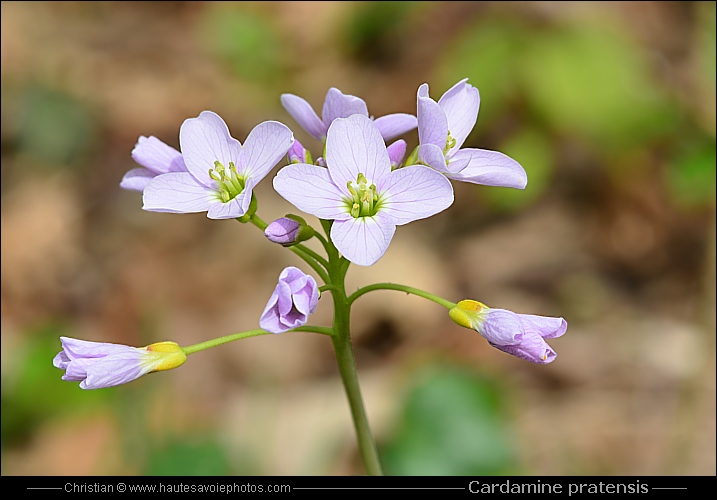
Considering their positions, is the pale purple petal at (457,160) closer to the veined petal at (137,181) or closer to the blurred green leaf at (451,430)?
the veined petal at (137,181)

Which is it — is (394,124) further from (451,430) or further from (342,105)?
(451,430)

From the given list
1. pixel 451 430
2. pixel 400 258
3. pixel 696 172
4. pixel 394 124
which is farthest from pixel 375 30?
pixel 394 124

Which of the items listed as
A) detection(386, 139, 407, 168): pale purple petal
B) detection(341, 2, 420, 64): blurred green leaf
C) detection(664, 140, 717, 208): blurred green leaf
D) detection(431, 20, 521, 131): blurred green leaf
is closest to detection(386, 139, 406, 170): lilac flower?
detection(386, 139, 407, 168): pale purple petal

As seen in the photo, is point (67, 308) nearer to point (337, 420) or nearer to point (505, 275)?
point (337, 420)

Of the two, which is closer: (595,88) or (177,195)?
(177,195)

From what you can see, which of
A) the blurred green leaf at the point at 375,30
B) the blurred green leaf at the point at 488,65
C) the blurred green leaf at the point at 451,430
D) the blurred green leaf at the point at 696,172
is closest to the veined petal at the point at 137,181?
the blurred green leaf at the point at 451,430

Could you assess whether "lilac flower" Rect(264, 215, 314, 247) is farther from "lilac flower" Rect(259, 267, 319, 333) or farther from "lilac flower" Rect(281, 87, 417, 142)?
"lilac flower" Rect(281, 87, 417, 142)

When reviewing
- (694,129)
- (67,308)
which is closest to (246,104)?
(67,308)
